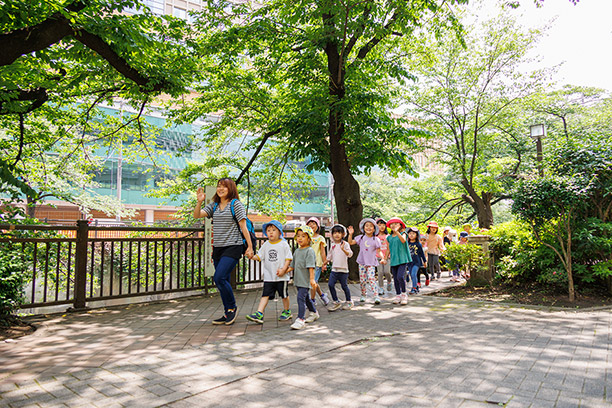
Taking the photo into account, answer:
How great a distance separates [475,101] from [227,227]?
16.3 m

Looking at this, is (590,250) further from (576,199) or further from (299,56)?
(299,56)

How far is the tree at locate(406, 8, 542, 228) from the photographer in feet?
55.1

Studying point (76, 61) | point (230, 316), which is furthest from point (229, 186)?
point (76, 61)

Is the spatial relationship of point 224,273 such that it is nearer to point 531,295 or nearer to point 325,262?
point 325,262

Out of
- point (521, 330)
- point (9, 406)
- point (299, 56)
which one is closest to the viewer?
point (9, 406)

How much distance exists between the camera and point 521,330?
197 inches

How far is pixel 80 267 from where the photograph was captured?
6641 millimetres

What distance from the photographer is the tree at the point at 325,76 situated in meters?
9.10

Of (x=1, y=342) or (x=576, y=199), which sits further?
(x=576, y=199)

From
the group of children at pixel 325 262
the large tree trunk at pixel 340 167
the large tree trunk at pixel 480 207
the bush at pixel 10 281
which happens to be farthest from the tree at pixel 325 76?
the large tree trunk at pixel 480 207

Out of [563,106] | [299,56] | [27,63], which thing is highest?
[563,106]

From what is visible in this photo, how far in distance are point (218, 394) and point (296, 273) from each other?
9.52ft

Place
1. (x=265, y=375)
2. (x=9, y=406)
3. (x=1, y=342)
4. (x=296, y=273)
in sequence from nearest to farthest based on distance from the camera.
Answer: (x=9, y=406) → (x=265, y=375) → (x=1, y=342) → (x=296, y=273)

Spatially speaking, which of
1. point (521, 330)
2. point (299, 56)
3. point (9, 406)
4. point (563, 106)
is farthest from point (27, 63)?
point (563, 106)
